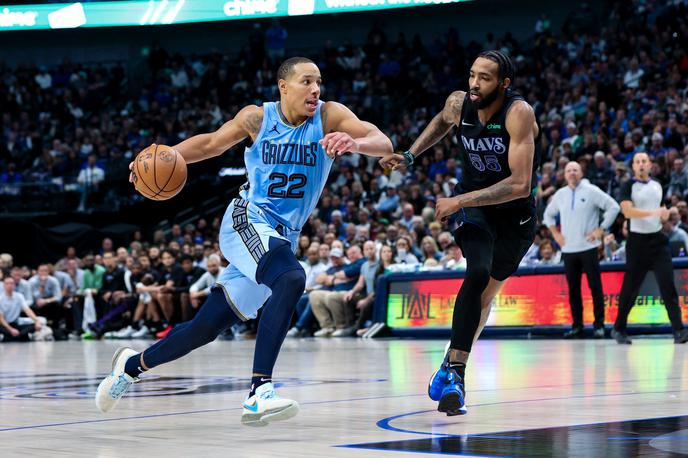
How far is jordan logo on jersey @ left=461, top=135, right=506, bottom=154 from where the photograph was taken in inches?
246

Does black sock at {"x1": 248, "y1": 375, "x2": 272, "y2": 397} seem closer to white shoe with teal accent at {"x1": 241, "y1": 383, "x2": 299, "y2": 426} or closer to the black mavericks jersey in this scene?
white shoe with teal accent at {"x1": 241, "y1": 383, "x2": 299, "y2": 426}

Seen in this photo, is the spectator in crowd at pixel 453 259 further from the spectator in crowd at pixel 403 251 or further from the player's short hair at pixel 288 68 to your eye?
the player's short hair at pixel 288 68

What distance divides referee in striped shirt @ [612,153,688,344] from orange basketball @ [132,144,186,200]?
24.6 ft

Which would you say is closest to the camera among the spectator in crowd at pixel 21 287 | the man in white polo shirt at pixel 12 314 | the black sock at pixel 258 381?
the black sock at pixel 258 381

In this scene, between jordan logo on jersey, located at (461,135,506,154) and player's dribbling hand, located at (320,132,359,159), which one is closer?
player's dribbling hand, located at (320,132,359,159)

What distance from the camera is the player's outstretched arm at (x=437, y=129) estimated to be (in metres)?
6.44

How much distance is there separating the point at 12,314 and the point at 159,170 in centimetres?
1467

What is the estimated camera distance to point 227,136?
6.07m

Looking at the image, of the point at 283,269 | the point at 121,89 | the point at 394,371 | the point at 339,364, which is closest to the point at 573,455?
the point at 283,269

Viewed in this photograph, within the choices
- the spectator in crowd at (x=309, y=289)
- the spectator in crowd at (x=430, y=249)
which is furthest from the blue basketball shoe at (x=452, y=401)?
the spectator in crowd at (x=309, y=289)

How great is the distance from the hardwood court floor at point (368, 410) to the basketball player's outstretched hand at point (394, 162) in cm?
136

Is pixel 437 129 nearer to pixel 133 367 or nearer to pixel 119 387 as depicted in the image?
pixel 133 367

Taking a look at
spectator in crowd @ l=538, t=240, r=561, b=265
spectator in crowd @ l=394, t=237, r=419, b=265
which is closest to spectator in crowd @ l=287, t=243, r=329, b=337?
spectator in crowd @ l=394, t=237, r=419, b=265

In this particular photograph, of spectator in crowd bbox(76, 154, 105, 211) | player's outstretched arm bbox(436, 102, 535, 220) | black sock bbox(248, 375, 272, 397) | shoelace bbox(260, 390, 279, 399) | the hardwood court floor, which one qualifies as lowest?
the hardwood court floor
